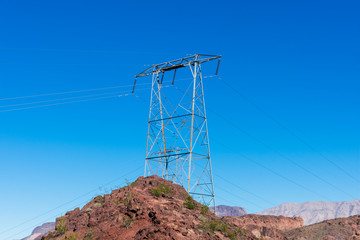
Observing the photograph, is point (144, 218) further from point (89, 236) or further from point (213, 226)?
point (213, 226)

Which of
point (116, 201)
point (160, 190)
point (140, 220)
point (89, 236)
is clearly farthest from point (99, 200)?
point (140, 220)

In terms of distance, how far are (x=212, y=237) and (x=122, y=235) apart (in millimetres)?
4355

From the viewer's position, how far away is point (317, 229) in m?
83.5

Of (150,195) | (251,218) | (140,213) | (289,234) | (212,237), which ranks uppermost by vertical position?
(251,218)

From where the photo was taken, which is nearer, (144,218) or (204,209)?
(144,218)

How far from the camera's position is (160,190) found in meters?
25.6

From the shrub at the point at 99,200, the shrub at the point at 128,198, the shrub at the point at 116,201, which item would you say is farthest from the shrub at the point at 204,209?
the shrub at the point at 99,200

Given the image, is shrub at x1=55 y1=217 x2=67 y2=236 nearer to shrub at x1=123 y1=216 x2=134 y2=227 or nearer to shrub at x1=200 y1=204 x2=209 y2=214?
shrub at x1=123 y1=216 x2=134 y2=227

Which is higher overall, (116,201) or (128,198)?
(116,201)

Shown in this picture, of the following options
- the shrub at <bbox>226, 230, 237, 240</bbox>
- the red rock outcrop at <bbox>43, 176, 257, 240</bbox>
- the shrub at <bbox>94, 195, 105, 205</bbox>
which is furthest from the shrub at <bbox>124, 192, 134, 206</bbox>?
the shrub at <bbox>226, 230, 237, 240</bbox>

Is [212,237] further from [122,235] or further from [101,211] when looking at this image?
[101,211]

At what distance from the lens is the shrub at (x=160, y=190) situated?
82.2 feet

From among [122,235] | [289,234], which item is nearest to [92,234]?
[122,235]

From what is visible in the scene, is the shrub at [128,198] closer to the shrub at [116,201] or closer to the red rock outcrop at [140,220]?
the red rock outcrop at [140,220]
